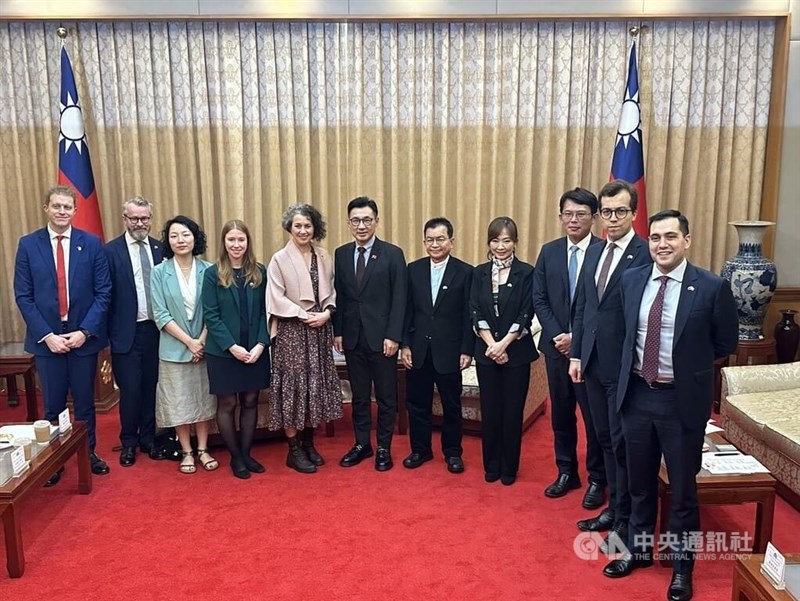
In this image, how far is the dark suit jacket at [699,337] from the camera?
2.43 m

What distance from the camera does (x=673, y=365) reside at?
96.9 inches

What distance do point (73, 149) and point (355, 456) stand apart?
3140mm

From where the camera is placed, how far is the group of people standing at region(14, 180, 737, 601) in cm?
345

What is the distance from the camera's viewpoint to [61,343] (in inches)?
141

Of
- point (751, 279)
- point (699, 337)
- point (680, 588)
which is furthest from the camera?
point (751, 279)

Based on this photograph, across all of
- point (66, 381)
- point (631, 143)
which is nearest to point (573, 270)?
point (631, 143)

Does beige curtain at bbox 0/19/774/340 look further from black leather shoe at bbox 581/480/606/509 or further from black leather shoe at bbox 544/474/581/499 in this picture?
black leather shoe at bbox 581/480/606/509

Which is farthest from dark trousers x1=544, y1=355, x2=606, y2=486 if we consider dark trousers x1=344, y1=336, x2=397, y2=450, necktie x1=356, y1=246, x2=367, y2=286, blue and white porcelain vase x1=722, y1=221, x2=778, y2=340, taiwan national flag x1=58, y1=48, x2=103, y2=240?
taiwan national flag x1=58, y1=48, x2=103, y2=240

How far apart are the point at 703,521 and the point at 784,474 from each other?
0.52 metres

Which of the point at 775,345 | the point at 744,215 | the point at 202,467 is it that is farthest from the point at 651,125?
the point at 202,467

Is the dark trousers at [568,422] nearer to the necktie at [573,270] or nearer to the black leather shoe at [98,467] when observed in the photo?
the necktie at [573,270]

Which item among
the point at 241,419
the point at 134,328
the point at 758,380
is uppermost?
Answer: the point at 134,328

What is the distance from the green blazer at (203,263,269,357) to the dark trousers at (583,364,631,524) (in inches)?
66.5

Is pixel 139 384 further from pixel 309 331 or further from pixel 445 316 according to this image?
pixel 445 316
